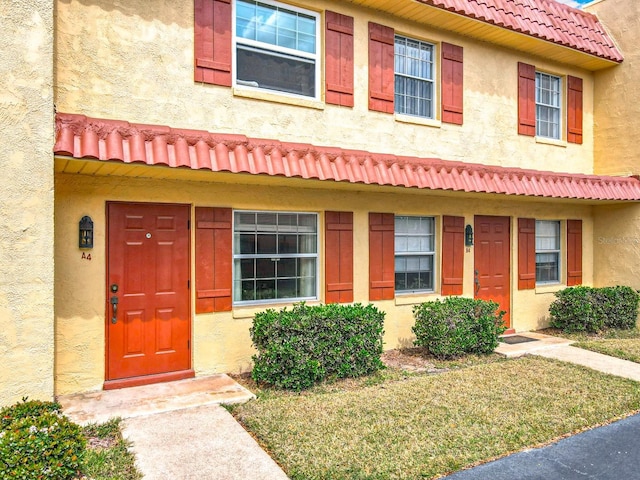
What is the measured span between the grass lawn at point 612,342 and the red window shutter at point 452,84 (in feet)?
16.3

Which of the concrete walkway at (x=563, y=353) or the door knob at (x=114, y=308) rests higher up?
the door knob at (x=114, y=308)

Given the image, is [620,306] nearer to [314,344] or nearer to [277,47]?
[314,344]

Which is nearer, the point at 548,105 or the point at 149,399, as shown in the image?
the point at 149,399

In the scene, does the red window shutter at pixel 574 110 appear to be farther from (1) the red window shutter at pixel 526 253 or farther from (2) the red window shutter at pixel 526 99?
(1) the red window shutter at pixel 526 253

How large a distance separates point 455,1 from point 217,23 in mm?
4512

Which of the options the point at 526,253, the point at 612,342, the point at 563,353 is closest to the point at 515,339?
the point at 563,353

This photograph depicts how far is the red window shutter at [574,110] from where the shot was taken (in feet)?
37.2

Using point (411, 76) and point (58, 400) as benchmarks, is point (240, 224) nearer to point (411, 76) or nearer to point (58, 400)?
point (58, 400)

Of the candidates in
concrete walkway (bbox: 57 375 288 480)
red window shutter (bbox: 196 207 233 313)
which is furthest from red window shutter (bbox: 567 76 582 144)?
concrete walkway (bbox: 57 375 288 480)

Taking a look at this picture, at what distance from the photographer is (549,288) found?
441 inches

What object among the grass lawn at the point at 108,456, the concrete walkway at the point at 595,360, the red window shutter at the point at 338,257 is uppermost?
Answer: the red window shutter at the point at 338,257

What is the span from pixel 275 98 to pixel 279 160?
1408 millimetres

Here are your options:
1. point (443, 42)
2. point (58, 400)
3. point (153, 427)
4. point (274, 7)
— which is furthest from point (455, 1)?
point (58, 400)

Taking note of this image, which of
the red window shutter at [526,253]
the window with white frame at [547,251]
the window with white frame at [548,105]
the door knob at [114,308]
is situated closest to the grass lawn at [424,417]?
the door knob at [114,308]
